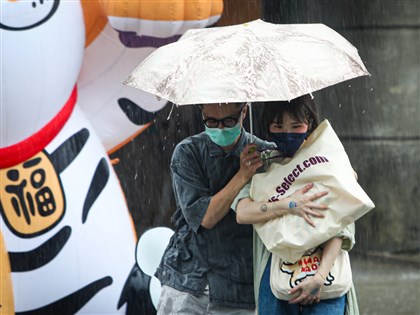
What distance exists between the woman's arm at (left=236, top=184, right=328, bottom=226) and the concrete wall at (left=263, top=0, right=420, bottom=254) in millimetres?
4704

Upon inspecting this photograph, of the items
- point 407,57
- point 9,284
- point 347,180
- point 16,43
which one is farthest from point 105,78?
point 407,57

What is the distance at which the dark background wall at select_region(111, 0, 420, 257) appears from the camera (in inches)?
332

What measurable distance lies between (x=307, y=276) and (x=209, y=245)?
1.53 feet

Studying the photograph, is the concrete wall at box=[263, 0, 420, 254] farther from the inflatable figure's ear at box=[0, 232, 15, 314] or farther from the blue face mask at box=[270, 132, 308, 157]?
the blue face mask at box=[270, 132, 308, 157]

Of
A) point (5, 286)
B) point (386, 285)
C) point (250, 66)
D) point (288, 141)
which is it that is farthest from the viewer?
point (386, 285)

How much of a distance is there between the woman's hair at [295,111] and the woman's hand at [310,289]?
0.54 meters

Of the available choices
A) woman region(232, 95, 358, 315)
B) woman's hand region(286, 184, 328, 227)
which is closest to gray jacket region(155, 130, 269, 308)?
woman region(232, 95, 358, 315)

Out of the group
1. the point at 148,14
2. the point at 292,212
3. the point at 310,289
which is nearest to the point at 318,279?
the point at 310,289

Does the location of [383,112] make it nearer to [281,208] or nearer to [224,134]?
[224,134]

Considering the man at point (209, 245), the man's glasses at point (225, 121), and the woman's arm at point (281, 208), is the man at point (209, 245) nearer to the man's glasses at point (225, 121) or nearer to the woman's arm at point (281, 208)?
the man's glasses at point (225, 121)

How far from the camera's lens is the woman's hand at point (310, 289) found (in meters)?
3.66

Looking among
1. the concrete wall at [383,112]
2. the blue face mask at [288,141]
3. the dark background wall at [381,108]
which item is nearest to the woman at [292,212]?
the blue face mask at [288,141]

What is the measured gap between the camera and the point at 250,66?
11.8 feet

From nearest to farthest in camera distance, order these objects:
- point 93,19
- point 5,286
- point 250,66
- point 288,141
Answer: point 250,66 → point 288,141 → point 5,286 → point 93,19
